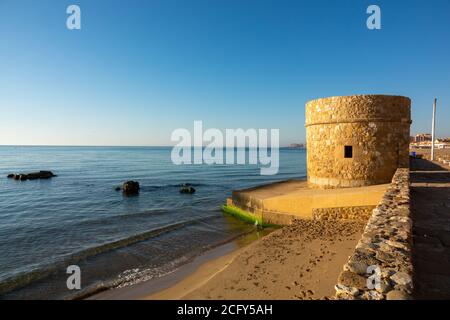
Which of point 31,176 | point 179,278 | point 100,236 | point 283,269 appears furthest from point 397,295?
point 31,176

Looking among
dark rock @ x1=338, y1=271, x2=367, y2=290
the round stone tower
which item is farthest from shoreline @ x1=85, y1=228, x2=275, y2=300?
the round stone tower

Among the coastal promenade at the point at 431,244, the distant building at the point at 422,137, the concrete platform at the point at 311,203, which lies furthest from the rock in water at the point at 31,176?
the distant building at the point at 422,137

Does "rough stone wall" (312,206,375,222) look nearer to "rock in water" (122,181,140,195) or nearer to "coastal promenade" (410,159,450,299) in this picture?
"coastal promenade" (410,159,450,299)

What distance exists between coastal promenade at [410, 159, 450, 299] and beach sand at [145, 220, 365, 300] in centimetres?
177

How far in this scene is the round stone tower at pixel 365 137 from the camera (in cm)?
1230

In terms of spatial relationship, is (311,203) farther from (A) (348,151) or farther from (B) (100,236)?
(B) (100,236)

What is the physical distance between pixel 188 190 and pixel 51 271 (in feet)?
51.9

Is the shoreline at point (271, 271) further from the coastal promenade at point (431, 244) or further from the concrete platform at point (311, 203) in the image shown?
the coastal promenade at point (431, 244)

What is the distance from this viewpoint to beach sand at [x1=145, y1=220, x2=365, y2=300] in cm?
611

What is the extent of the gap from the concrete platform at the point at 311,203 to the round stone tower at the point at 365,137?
1.21 metres

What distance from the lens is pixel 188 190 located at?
2456 centimetres
